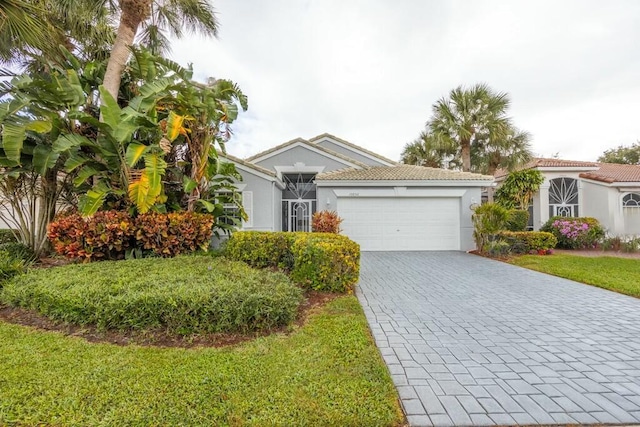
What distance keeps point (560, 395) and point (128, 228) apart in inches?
334

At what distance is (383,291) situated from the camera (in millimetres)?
6449

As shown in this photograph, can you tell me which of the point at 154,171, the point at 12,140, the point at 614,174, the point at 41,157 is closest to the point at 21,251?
the point at 41,157

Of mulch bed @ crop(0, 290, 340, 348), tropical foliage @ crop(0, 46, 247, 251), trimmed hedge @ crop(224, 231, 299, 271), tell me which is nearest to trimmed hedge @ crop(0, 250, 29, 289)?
mulch bed @ crop(0, 290, 340, 348)

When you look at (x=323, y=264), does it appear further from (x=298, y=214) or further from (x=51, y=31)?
(x=51, y=31)

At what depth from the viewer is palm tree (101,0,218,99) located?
7.84 meters

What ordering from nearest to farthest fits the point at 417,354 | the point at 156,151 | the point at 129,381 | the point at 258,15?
the point at 129,381
the point at 417,354
the point at 156,151
the point at 258,15

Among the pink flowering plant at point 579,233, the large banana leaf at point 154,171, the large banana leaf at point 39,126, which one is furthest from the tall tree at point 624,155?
the large banana leaf at point 39,126

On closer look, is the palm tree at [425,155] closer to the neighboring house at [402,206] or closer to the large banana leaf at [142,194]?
the neighboring house at [402,206]

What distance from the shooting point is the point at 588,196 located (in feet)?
52.2

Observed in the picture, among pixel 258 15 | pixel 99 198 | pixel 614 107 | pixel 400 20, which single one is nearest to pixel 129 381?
pixel 99 198

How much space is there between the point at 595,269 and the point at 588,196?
1052cm

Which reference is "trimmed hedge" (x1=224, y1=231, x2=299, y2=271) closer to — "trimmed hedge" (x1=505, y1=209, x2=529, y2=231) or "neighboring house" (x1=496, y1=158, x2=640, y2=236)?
"trimmed hedge" (x1=505, y1=209, x2=529, y2=231)

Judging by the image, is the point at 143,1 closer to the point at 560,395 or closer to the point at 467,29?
the point at 467,29

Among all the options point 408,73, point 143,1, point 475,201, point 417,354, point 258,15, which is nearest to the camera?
point 417,354
